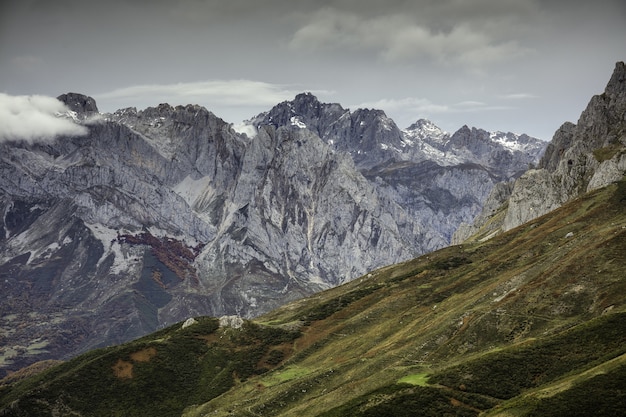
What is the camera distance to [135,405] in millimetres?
194500

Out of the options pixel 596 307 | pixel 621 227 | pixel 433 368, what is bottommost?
pixel 433 368

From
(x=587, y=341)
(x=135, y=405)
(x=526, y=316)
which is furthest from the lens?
(x=135, y=405)

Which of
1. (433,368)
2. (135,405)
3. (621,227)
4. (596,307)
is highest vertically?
(621,227)

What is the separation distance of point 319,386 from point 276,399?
1153 centimetres

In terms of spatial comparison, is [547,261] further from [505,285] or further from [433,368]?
[433,368]

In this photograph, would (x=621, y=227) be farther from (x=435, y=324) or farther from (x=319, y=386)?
(x=319, y=386)

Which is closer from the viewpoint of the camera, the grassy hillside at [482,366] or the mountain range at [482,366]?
the mountain range at [482,366]

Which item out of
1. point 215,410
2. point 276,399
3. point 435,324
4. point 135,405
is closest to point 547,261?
point 435,324

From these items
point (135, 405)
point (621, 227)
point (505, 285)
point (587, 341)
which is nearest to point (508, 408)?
point (587, 341)

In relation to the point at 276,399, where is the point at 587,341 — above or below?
above

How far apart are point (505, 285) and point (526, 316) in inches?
1216

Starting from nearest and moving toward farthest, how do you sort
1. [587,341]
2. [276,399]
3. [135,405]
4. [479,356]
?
[587,341] < [479,356] < [276,399] < [135,405]

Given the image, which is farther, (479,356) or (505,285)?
(505,285)

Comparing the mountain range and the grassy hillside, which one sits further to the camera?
the grassy hillside
